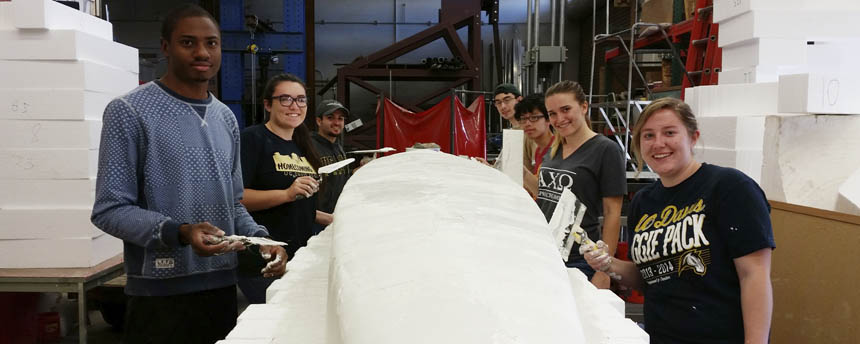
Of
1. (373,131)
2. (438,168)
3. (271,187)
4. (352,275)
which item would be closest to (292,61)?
(373,131)

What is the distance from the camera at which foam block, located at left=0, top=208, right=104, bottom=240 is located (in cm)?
260

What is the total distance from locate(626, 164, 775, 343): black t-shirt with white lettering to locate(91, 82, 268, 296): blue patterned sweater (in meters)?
1.16

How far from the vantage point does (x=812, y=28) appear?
252 cm

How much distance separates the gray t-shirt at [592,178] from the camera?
82.0 inches

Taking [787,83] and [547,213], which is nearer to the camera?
[547,213]

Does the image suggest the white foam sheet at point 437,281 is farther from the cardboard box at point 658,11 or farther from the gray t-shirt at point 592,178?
the cardboard box at point 658,11

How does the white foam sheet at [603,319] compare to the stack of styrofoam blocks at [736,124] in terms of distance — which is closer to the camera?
the white foam sheet at [603,319]

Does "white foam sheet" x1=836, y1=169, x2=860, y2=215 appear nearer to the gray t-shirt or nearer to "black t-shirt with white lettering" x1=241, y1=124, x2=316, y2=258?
the gray t-shirt

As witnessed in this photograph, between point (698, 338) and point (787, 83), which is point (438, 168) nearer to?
point (698, 338)

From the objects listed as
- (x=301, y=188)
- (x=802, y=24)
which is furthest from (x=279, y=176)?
(x=802, y=24)

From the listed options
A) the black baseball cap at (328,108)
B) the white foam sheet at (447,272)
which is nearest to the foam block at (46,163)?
the black baseball cap at (328,108)

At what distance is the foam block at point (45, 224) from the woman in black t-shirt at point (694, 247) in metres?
2.33

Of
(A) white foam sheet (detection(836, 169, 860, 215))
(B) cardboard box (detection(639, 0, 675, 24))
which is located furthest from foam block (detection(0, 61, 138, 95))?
(B) cardboard box (detection(639, 0, 675, 24))

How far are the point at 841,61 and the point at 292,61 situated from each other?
710 cm
